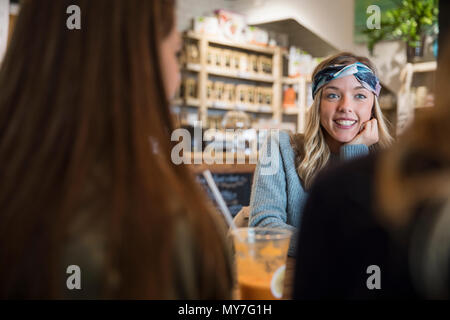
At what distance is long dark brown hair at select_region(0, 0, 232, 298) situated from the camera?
23.8 inches

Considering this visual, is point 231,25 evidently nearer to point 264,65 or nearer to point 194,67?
point 264,65

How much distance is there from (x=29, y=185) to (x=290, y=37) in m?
7.09

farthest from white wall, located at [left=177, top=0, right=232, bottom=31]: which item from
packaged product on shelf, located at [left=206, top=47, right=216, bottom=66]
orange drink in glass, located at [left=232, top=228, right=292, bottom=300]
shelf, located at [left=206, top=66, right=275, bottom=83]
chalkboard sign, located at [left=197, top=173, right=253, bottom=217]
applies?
orange drink in glass, located at [left=232, top=228, right=292, bottom=300]

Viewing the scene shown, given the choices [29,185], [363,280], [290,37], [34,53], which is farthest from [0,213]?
[290,37]

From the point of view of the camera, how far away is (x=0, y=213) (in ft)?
2.09

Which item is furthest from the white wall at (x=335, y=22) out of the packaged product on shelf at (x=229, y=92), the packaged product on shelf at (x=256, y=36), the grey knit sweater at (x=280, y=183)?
the grey knit sweater at (x=280, y=183)

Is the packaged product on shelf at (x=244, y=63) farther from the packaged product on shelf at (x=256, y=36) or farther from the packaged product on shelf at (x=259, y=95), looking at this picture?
the packaged product on shelf at (x=259, y=95)

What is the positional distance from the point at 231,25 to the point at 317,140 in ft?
15.9

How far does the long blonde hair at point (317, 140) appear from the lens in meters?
1.96

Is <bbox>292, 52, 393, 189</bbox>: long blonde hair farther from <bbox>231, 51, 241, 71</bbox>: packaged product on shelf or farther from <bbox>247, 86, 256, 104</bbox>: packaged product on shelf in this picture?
<bbox>247, 86, 256, 104</bbox>: packaged product on shelf

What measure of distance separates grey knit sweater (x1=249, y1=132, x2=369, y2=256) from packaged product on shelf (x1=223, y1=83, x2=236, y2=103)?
4.57 metres

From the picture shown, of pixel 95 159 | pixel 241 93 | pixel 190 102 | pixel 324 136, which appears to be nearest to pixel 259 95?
pixel 241 93

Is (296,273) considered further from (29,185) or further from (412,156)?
(29,185)
